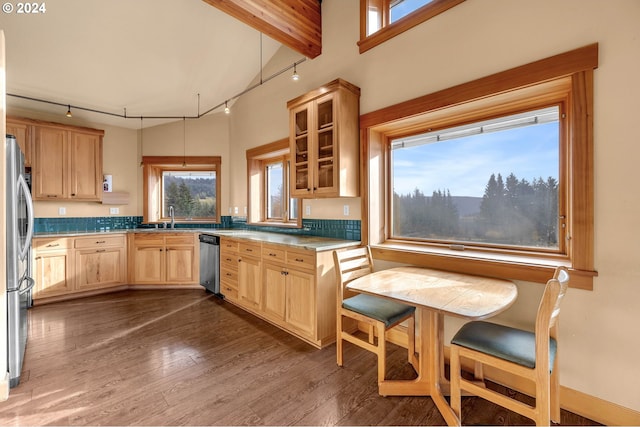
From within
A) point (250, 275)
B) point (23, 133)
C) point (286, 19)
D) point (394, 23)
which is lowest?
point (250, 275)

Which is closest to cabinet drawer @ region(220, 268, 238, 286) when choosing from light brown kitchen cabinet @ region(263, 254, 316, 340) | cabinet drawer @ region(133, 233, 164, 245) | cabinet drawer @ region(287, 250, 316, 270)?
light brown kitchen cabinet @ region(263, 254, 316, 340)

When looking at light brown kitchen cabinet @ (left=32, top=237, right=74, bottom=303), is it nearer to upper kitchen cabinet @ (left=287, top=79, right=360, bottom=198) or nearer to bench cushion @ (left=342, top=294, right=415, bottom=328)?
upper kitchen cabinet @ (left=287, top=79, right=360, bottom=198)

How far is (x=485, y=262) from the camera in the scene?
2.03m

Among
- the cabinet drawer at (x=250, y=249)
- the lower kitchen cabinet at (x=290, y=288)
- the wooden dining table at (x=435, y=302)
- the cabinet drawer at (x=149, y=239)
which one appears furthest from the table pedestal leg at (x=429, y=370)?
the cabinet drawer at (x=149, y=239)

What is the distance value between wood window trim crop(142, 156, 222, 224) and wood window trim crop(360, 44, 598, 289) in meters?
3.11

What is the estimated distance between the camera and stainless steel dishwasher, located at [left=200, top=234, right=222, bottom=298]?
389cm

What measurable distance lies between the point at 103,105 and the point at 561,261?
549 cm

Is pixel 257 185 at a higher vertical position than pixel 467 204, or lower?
higher

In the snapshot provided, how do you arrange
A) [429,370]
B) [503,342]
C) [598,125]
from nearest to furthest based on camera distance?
[503,342], [598,125], [429,370]

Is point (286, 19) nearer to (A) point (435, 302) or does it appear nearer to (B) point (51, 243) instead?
(A) point (435, 302)

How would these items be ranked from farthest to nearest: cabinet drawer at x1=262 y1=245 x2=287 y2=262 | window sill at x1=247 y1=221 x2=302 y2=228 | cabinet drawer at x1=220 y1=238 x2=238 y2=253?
window sill at x1=247 y1=221 x2=302 y2=228 < cabinet drawer at x1=220 y1=238 x2=238 y2=253 < cabinet drawer at x1=262 y1=245 x2=287 y2=262

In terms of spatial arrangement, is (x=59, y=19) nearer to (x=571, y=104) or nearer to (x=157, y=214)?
(x=157, y=214)

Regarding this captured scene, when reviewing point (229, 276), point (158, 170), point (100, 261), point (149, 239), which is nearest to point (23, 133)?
point (158, 170)

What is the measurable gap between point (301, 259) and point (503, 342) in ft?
5.35
